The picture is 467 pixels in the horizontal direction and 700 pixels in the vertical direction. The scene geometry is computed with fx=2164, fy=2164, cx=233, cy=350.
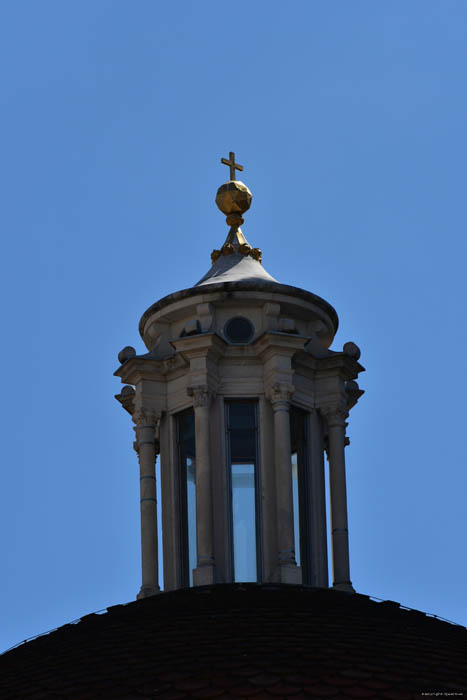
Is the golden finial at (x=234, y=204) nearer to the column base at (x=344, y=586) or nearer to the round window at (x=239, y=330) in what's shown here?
the round window at (x=239, y=330)

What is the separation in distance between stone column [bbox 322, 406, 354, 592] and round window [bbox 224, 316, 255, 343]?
1977mm

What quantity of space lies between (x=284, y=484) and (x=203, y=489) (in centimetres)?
138

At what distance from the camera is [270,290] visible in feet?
125

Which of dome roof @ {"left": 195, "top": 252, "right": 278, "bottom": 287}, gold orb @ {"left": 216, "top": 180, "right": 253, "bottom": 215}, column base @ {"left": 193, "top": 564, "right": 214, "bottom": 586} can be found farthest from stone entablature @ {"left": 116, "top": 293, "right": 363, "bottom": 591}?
gold orb @ {"left": 216, "top": 180, "right": 253, "bottom": 215}

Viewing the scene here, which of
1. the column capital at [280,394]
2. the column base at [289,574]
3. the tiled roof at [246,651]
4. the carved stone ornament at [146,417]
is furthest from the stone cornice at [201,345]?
the tiled roof at [246,651]

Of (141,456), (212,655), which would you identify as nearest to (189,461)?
(141,456)

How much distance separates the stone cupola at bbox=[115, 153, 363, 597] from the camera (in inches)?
1453

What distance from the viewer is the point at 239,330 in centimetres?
3812

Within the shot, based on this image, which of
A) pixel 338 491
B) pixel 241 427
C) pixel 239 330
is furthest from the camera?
pixel 338 491

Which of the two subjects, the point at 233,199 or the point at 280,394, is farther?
the point at 233,199

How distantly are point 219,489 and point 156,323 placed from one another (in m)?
3.54

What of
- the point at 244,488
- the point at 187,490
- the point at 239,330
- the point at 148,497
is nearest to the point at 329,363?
the point at 239,330

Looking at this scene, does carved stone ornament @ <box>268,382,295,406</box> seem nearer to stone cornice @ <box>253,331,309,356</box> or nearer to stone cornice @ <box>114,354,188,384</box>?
stone cornice @ <box>253,331,309,356</box>

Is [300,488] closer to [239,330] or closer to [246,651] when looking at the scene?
[239,330]
